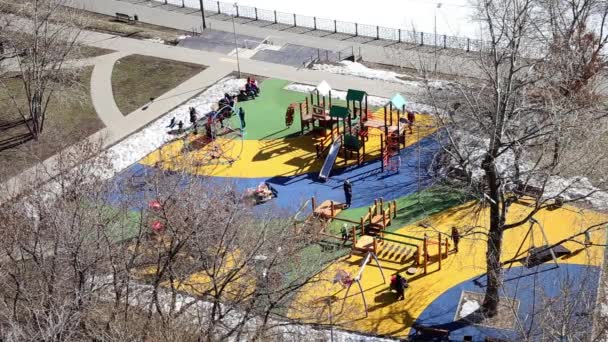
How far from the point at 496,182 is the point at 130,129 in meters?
20.9

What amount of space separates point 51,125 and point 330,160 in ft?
47.1

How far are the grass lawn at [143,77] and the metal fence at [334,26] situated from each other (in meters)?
7.83

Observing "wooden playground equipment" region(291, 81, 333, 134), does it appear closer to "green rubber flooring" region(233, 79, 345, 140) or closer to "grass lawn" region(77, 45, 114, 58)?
"green rubber flooring" region(233, 79, 345, 140)

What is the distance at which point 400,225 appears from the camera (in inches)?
1347

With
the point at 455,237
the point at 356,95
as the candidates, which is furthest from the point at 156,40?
the point at 455,237

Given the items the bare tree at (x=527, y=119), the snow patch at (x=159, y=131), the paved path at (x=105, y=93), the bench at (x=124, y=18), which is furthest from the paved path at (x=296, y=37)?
the snow patch at (x=159, y=131)

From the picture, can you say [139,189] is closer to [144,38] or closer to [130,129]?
[130,129]

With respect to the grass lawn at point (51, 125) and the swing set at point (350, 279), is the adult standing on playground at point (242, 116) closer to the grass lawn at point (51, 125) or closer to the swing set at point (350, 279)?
the grass lawn at point (51, 125)

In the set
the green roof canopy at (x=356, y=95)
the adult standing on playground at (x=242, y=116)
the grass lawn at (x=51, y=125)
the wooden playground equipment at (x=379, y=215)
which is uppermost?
the green roof canopy at (x=356, y=95)

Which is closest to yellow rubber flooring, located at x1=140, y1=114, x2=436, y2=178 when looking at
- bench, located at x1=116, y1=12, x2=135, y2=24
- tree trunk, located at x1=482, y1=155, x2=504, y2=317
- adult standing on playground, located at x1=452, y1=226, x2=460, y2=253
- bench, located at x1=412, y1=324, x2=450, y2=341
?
adult standing on playground, located at x1=452, y1=226, x2=460, y2=253

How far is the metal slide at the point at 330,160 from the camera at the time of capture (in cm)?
3747

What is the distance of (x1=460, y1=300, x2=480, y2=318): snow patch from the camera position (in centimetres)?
2942

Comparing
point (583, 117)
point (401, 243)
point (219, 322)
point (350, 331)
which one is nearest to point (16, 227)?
point (219, 322)

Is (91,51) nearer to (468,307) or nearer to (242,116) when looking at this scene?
(242,116)
